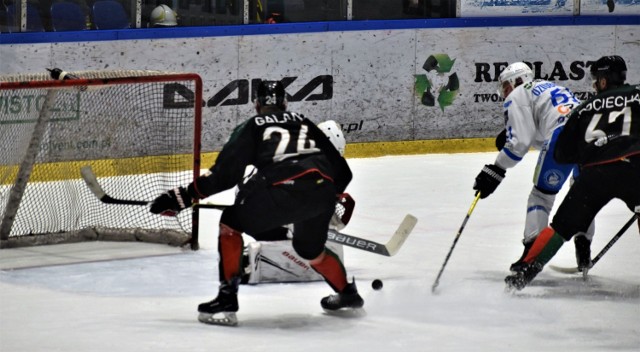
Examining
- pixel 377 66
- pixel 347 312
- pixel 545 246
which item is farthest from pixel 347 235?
pixel 377 66

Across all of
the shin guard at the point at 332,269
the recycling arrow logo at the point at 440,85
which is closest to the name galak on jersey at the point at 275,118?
the shin guard at the point at 332,269

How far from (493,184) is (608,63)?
0.83m

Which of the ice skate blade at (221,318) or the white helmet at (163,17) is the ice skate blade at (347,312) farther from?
the white helmet at (163,17)

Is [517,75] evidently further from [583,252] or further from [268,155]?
[268,155]

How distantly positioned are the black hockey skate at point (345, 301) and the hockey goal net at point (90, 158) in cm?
154

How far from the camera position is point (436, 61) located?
34.8 ft

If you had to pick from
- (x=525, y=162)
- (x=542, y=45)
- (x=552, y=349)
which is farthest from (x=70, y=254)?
(x=542, y=45)

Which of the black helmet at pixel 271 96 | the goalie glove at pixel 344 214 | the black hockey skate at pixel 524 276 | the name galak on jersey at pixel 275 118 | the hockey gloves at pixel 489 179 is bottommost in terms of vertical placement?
the black hockey skate at pixel 524 276

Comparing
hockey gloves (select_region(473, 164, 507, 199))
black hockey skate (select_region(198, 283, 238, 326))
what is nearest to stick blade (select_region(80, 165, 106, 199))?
black hockey skate (select_region(198, 283, 238, 326))

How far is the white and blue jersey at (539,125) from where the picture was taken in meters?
6.68

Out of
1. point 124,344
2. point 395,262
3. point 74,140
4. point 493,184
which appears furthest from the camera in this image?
point 74,140

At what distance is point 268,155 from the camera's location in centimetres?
554

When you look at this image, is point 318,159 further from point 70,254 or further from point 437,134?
point 437,134

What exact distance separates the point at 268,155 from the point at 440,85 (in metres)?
5.25
